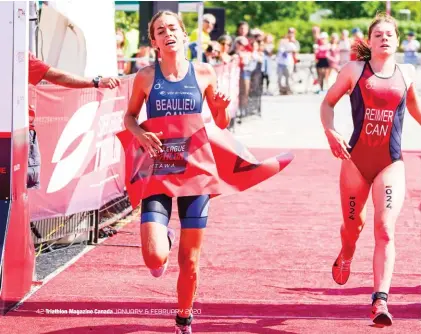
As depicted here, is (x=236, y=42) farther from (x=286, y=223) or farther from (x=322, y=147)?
(x=286, y=223)

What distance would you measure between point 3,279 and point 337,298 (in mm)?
2409

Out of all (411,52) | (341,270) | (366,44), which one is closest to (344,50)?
(411,52)

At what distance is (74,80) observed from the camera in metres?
7.52

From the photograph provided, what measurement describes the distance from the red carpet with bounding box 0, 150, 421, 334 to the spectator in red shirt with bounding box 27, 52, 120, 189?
0.90 meters

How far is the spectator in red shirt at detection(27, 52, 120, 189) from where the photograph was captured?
740 cm

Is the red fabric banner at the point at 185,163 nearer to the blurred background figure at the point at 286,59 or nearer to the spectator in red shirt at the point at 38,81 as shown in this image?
the spectator in red shirt at the point at 38,81

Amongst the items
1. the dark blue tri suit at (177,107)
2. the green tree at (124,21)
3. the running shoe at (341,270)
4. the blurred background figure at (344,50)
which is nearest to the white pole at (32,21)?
the dark blue tri suit at (177,107)

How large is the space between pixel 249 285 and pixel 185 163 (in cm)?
212

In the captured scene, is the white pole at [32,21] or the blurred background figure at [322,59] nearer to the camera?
the white pole at [32,21]

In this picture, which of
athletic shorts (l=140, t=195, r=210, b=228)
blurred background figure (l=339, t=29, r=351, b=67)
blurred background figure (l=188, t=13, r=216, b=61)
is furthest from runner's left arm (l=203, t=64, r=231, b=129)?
blurred background figure (l=339, t=29, r=351, b=67)

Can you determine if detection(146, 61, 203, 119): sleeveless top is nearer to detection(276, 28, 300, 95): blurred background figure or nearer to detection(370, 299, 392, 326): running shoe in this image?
detection(370, 299, 392, 326): running shoe

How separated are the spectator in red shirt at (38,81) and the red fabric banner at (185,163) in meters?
0.82

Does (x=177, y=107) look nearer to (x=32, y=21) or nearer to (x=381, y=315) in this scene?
(x=381, y=315)

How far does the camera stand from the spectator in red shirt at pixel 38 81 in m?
7.40
